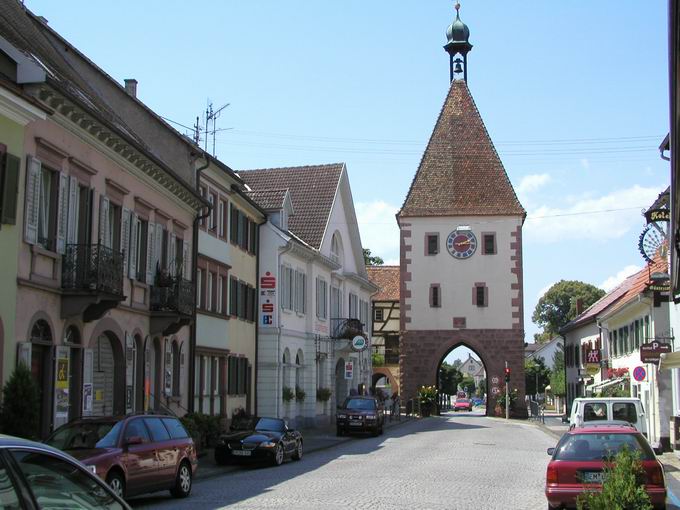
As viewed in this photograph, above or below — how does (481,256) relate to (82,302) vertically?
above

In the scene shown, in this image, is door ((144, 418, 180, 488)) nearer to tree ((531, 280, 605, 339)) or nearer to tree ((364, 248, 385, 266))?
tree ((364, 248, 385, 266))

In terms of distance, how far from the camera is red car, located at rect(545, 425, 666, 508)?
13445mm

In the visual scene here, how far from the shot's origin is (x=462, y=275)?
215ft

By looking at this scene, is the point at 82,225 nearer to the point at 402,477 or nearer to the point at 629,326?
the point at 402,477

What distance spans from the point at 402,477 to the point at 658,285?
40.5 ft

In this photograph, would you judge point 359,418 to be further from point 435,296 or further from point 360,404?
point 435,296

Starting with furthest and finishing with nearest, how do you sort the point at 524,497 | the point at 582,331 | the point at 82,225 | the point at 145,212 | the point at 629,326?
the point at 582,331 → the point at 629,326 → the point at 145,212 → the point at 82,225 → the point at 524,497

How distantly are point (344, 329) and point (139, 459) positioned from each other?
3472 cm

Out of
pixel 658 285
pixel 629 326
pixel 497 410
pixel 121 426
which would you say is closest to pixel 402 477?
pixel 121 426

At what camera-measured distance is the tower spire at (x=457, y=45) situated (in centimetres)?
7231

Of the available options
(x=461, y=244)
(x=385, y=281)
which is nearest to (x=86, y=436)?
(x=461, y=244)

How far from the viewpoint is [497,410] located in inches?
2525

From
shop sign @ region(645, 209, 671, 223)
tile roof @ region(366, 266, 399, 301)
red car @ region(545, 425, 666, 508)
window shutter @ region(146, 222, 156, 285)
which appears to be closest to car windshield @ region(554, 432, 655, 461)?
red car @ region(545, 425, 666, 508)

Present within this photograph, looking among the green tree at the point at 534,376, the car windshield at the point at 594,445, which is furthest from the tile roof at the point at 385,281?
the car windshield at the point at 594,445
